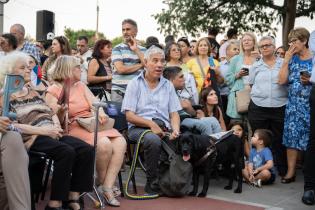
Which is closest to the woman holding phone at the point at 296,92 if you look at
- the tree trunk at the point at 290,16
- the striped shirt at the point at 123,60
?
the striped shirt at the point at 123,60

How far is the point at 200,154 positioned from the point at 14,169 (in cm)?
235

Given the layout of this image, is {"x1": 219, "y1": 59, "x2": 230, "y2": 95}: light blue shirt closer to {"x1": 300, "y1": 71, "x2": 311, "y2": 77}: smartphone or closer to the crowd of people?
the crowd of people

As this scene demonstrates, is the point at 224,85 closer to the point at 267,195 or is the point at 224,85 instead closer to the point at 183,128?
the point at 183,128

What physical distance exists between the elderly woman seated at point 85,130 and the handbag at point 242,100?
2413 mm

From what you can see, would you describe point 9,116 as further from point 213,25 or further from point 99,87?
point 213,25

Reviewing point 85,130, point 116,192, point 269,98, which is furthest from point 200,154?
point 269,98

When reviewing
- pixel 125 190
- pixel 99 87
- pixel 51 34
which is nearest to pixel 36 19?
pixel 51 34

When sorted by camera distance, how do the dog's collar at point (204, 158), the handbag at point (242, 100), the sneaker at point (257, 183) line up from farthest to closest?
the handbag at point (242, 100) < the sneaker at point (257, 183) < the dog's collar at point (204, 158)

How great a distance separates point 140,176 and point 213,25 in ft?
46.8

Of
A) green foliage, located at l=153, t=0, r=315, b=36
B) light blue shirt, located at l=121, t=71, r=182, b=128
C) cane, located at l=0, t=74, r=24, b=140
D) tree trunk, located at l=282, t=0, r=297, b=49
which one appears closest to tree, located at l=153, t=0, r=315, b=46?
green foliage, located at l=153, t=0, r=315, b=36

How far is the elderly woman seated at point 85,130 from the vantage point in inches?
210

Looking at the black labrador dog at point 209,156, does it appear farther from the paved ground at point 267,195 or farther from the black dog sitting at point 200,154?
the paved ground at point 267,195

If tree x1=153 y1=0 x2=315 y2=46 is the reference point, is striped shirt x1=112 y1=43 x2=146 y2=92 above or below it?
below

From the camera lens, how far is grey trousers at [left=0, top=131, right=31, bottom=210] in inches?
167
